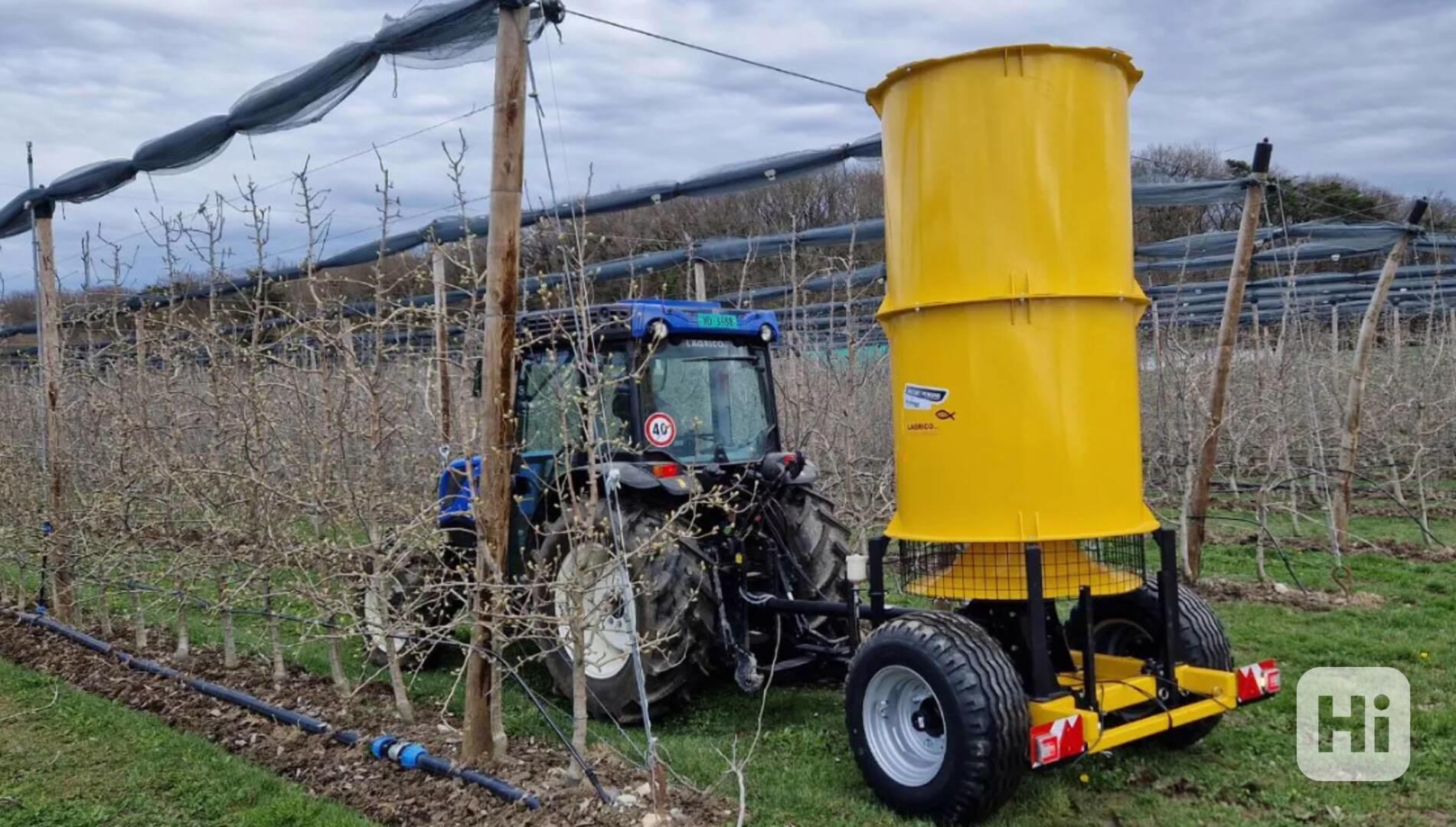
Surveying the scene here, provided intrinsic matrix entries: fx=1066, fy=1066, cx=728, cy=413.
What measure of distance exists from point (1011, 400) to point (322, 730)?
3.73 m

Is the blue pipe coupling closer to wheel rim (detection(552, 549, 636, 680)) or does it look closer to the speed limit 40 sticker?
wheel rim (detection(552, 549, 636, 680))

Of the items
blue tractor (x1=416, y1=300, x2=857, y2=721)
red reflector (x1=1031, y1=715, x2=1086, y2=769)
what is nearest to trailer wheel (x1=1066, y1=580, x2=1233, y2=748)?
red reflector (x1=1031, y1=715, x2=1086, y2=769)

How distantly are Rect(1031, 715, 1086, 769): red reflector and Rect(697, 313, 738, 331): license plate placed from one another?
107 inches

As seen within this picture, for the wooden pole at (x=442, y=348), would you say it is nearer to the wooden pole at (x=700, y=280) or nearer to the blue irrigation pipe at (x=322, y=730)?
the blue irrigation pipe at (x=322, y=730)

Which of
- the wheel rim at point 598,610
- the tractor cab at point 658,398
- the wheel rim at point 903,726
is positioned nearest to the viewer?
the wheel rim at point 598,610

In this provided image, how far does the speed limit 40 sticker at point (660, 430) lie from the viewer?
18.0ft

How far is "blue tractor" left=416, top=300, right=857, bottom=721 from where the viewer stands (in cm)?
519

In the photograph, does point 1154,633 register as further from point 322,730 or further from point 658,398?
point 322,730

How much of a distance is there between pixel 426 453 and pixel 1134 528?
3.69m

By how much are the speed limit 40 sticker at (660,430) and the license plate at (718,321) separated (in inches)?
21.1

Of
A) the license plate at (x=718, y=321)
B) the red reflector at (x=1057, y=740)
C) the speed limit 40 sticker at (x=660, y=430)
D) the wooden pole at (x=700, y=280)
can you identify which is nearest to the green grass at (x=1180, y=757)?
the red reflector at (x=1057, y=740)

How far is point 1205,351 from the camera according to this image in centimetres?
1312

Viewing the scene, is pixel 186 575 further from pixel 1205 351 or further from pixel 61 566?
pixel 1205 351

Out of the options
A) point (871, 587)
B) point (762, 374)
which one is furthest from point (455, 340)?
point (871, 587)
